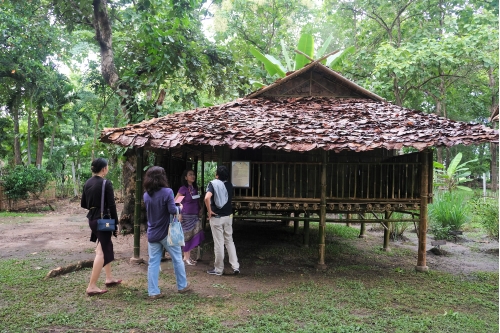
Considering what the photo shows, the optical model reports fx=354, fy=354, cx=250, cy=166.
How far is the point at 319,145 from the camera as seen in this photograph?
578 centimetres

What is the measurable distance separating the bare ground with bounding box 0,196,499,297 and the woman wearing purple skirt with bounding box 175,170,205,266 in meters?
0.58

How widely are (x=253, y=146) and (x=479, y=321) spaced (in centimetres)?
390

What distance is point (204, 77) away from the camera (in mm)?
11164

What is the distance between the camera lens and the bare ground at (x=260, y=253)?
6523mm

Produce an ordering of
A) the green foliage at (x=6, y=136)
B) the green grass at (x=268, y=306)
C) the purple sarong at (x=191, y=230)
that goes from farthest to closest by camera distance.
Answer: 1. the green foliage at (x=6, y=136)
2. the purple sarong at (x=191, y=230)
3. the green grass at (x=268, y=306)

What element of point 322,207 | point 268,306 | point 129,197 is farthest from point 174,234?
point 129,197

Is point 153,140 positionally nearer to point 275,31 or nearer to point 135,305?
point 135,305

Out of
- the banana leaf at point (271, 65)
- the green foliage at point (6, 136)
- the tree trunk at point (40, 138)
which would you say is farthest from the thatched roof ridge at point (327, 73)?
the green foliage at point (6, 136)

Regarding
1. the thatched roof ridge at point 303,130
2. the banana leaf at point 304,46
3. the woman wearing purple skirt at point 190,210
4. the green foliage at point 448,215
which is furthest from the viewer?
the green foliage at point 448,215

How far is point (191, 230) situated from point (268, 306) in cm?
237

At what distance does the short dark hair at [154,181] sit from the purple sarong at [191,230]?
1.79 metres

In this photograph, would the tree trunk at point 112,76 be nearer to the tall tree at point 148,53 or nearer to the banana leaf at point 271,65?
the tall tree at point 148,53

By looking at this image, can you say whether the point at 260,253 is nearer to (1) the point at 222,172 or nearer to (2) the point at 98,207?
(1) the point at 222,172

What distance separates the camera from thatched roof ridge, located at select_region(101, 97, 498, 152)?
581 cm
